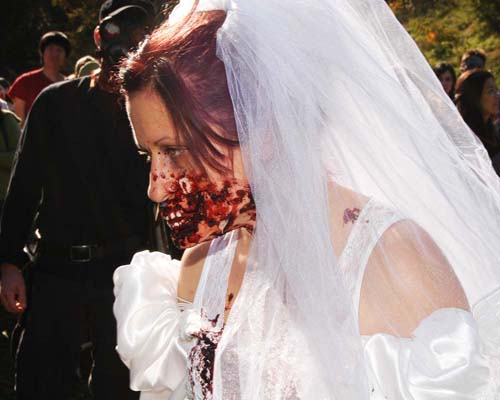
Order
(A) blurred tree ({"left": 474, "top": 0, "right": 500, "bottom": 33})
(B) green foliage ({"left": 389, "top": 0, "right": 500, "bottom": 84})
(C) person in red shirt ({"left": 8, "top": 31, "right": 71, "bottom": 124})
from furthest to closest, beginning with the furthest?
1. (B) green foliage ({"left": 389, "top": 0, "right": 500, "bottom": 84})
2. (A) blurred tree ({"left": 474, "top": 0, "right": 500, "bottom": 33})
3. (C) person in red shirt ({"left": 8, "top": 31, "right": 71, "bottom": 124})

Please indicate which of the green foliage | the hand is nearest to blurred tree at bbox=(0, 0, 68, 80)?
the green foliage

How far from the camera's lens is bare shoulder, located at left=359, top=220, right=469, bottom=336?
143 cm

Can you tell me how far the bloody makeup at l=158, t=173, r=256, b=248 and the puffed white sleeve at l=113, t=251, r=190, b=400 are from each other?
0.34m

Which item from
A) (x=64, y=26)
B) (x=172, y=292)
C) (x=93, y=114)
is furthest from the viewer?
(x=64, y=26)

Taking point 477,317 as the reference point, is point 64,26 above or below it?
below

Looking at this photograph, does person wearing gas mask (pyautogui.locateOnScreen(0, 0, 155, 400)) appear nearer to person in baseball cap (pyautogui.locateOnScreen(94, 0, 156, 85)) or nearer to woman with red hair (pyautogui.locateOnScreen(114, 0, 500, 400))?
person in baseball cap (pyautogui.locateOnScreen(94, 0, 156, 85))

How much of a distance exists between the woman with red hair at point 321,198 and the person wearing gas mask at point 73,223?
150 centimetres

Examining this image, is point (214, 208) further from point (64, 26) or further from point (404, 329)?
point (64, 26)

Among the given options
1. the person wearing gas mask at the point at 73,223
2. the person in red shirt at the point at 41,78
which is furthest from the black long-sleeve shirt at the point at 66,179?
the person in red shirt at the point at 41,78

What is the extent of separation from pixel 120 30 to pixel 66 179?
24.8 inches

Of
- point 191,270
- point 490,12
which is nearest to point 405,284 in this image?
point 191,270

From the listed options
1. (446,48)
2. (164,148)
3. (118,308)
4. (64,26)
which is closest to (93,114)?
(118,308)

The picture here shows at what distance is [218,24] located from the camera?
158cm

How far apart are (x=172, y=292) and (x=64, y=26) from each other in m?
19.6
